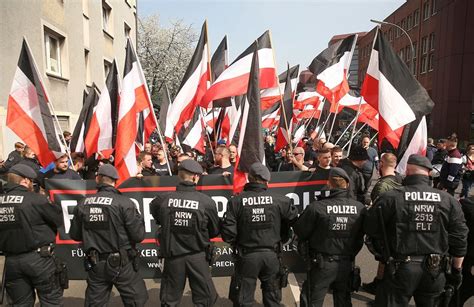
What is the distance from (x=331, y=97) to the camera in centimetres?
710

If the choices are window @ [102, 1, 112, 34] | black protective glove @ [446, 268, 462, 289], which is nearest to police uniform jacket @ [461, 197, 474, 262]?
black protective glove @ [446, 268, 462, 289]

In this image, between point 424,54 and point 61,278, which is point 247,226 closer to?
point 61,278

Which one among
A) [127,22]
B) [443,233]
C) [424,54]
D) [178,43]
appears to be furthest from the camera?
[178,43]

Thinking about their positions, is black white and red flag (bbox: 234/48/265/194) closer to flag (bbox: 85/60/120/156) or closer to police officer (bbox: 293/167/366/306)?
police officer (bbox: 293/167/366/306)

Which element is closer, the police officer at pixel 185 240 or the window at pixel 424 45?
the police officer at pixel 185 240

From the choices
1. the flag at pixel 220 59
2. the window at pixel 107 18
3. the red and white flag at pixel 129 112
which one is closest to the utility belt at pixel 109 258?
the red and white flag at pixel 129 112

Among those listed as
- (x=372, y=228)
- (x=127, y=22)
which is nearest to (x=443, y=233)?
(x=372, y=228)

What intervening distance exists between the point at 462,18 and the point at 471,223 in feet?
99.4

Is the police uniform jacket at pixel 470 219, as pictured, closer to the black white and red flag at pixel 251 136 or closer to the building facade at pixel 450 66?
the black white and red flag at pixel 251 136

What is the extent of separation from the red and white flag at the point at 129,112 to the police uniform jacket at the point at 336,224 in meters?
2.45

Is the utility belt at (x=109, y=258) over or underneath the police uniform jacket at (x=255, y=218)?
underneath

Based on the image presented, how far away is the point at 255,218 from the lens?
3.58 m

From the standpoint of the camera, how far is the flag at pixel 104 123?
5312 mm

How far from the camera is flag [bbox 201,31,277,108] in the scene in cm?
557
